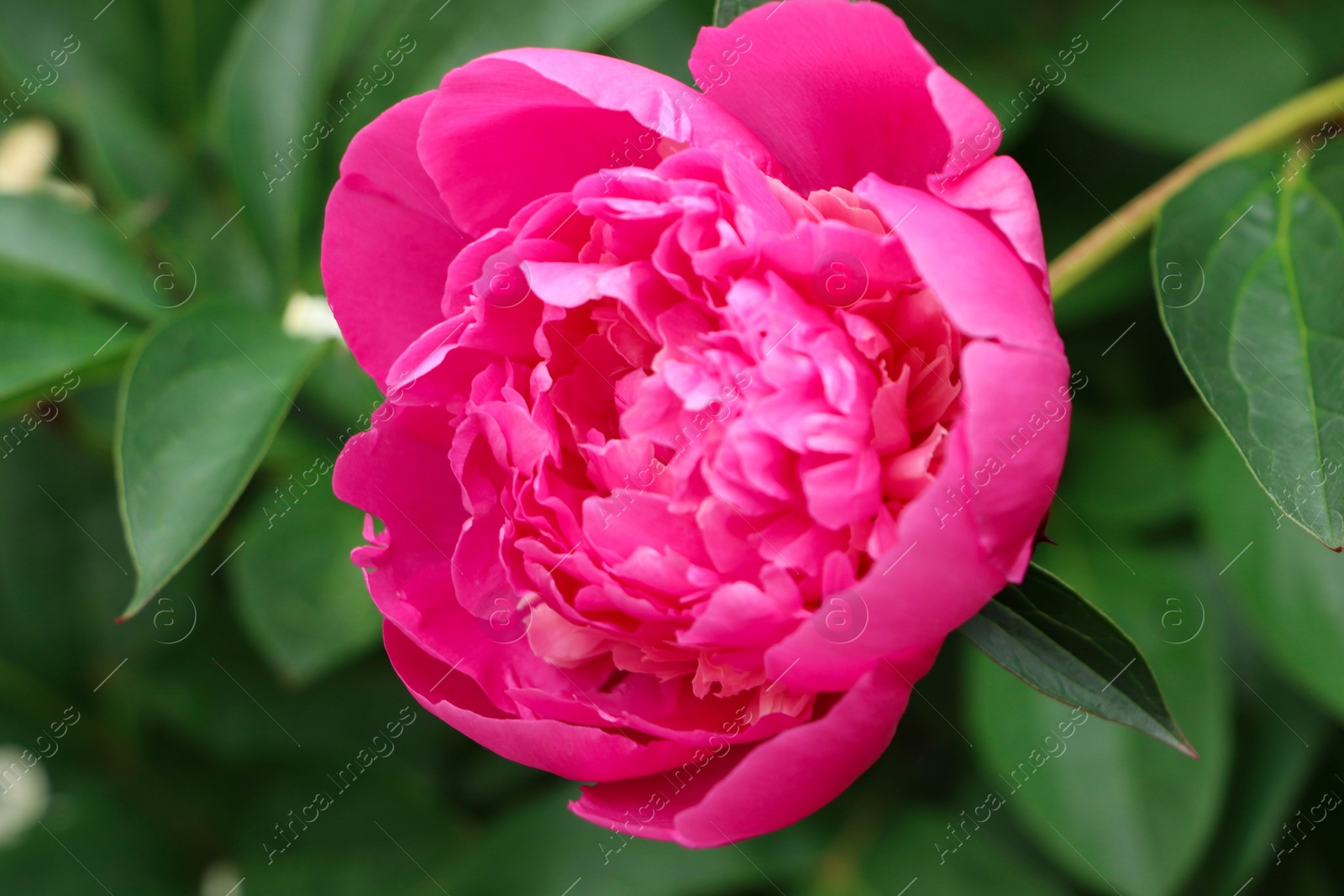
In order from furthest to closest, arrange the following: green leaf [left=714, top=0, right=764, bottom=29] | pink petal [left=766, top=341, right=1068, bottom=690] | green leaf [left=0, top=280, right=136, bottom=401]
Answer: green leaf [left=0, top=280, right=136, bottom=401]
green leaf [left=714, top=0, right=764, bottom=29]
pink petal [left=766, top=341, right=1068, bottom=690]

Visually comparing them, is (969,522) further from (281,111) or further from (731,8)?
(281,111)

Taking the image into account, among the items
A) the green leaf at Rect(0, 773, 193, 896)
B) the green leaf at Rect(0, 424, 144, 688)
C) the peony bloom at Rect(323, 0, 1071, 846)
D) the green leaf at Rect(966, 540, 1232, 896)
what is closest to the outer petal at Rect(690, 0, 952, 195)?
the peony bloom at Rect(323, 0, 1071, 846)

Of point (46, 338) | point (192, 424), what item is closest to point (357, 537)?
point (192, 424)

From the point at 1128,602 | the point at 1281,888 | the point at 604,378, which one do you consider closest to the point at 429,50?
the point at 604,378

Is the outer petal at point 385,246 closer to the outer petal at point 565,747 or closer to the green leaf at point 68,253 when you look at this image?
the outer petal at point 565,747

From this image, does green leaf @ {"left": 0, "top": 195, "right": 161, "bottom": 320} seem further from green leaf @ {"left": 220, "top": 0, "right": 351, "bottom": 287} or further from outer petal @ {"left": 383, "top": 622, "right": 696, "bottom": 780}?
outer petal @ {"left": 383, "top": 622, "right": 696, "bottom": 780}

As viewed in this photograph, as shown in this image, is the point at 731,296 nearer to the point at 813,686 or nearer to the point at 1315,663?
the point at 813,686
